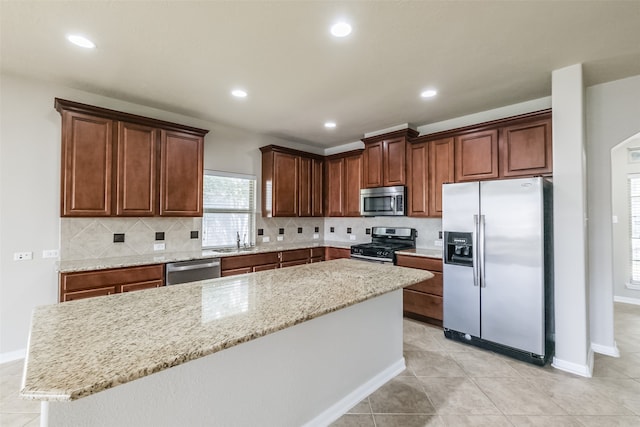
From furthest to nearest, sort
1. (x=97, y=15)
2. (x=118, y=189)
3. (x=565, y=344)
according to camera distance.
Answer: (x=118, y=189) → (x=565, y=344) → (x=97, y=15)

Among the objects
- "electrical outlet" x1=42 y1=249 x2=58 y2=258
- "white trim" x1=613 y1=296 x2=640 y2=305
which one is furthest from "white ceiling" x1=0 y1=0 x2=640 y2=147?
"white trim" x1=613 y1=296 x2=640 y2=305

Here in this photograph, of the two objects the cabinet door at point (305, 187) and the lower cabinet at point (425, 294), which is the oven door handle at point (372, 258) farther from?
the cabinet door at point (305, 187)

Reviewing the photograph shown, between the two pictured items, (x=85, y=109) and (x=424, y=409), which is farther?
(x=85, y=109)

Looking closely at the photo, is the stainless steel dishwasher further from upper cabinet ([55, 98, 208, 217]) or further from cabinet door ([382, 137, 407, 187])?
cabinet door ([382, 137, 407, 187])

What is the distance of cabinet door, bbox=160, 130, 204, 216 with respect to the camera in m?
3.46

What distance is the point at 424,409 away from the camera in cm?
208

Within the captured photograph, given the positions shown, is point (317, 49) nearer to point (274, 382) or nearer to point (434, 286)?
point (274, 382)

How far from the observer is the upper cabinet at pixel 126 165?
2.88 m

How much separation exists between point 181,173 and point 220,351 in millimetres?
2837

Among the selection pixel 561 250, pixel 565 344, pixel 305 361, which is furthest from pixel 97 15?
pixel 565 344

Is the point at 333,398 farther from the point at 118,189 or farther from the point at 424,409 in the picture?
the point at 118,189

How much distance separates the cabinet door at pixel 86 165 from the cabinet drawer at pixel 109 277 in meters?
0.65

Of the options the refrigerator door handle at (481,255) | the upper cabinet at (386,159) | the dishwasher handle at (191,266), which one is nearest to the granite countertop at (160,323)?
the refrigerator door handle at (481,255)

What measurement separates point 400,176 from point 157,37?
325 centimetres
